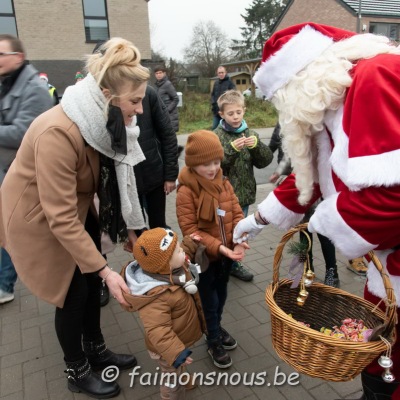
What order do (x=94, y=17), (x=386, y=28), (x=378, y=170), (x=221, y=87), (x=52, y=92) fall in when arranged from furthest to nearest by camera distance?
(x=386, y=28), (x=94, y=17), (x=221, y=87), (x=52, y=92), (x=378, y=170)

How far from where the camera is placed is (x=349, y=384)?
2348mm

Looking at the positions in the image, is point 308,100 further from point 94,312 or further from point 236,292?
point 236,292

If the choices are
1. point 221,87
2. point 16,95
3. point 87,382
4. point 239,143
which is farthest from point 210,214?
point 221,87

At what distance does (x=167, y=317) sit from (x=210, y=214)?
733mm

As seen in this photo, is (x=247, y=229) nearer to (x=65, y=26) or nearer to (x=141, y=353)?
(x=141, y=353)

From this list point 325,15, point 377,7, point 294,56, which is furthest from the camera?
point 325,15

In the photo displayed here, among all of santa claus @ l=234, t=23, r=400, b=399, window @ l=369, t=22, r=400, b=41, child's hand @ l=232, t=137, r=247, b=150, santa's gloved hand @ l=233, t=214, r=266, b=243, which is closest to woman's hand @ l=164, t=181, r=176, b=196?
child's hand @ l=232, t=137, r=247, b=150

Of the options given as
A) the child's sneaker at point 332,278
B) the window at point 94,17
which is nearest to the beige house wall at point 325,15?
the window at point 94,17

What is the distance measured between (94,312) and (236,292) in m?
1.36

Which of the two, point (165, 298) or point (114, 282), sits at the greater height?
point (114, 282)

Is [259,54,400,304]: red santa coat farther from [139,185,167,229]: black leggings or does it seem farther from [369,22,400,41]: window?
[369,22,400,41]: window

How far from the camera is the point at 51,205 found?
1742mm

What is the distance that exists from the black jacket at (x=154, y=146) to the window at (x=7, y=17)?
14.8 meters

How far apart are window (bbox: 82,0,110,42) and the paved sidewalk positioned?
15.2 metres
